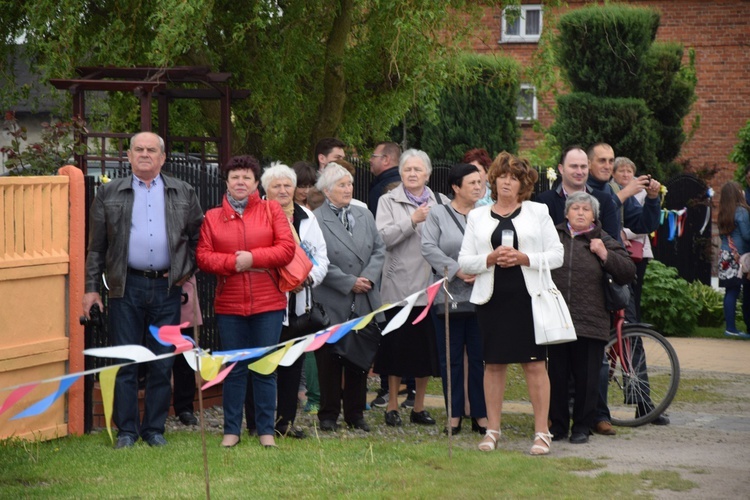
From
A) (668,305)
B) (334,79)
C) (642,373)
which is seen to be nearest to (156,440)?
(642,373)

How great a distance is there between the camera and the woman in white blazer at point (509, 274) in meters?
8.09

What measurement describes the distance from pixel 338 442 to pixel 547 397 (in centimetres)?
146

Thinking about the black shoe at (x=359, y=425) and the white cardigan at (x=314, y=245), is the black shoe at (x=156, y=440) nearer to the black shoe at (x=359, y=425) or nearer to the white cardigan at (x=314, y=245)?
the white cardigan at (x=314, y=245)

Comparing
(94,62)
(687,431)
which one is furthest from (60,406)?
(94,62)

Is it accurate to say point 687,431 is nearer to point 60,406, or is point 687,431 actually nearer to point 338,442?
point 338,442

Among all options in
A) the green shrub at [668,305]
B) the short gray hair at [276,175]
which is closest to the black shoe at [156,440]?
the short gray hair at [276,175]

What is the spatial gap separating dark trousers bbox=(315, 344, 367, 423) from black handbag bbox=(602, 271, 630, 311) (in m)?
1.90

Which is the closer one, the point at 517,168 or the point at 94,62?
the point at 517,168

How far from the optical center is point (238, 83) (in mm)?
13570

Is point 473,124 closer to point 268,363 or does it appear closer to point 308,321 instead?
point 308,321

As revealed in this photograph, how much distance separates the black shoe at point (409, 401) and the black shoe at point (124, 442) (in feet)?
9.27

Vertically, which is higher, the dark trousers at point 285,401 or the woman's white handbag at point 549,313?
the woman's white handbag at point 549,313

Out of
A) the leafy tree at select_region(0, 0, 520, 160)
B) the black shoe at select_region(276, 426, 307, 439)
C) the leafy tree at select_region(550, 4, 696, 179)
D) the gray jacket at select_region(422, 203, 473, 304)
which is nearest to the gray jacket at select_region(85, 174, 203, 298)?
the black shoe at select_region(276, 426, 307, 439)

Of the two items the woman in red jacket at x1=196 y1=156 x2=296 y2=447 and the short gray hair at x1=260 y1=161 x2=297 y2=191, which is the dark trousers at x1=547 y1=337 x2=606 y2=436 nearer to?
the woman in red jacket at x1=196 y1=156 x2=296 y2=447
